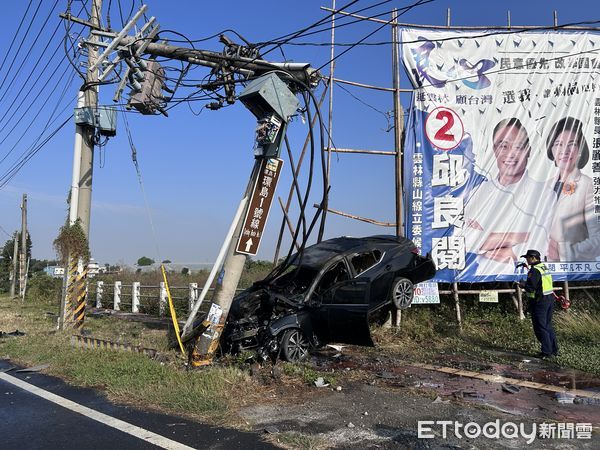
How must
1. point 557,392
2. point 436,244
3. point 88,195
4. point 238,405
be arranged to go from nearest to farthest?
point 238,405, point 557,392, point 436,244, point 88,195

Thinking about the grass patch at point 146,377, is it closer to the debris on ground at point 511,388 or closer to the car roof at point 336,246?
the car roof at point 336,246

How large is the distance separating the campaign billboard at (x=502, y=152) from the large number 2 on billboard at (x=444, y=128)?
22mm

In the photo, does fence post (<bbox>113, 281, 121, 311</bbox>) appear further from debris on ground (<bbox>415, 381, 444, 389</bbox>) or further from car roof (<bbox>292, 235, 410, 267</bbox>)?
debris on ground (<bbox>415, 381, 444, 389</bbox>)

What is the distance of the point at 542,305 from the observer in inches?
324

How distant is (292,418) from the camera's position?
528cm

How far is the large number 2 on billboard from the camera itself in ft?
35.0

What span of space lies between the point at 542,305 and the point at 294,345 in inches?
164

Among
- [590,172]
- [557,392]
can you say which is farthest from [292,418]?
[590,172]

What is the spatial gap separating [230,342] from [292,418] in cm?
293

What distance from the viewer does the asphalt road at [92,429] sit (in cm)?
462

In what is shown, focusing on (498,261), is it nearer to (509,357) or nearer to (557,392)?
(509,357)

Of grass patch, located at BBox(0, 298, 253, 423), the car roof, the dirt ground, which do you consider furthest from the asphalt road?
the car roof

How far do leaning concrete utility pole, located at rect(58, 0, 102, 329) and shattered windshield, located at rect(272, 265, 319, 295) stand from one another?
6.24 meters

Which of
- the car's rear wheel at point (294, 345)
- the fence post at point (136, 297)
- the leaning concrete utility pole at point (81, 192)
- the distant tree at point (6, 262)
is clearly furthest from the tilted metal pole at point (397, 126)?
the distant tree at point (6, 262)
